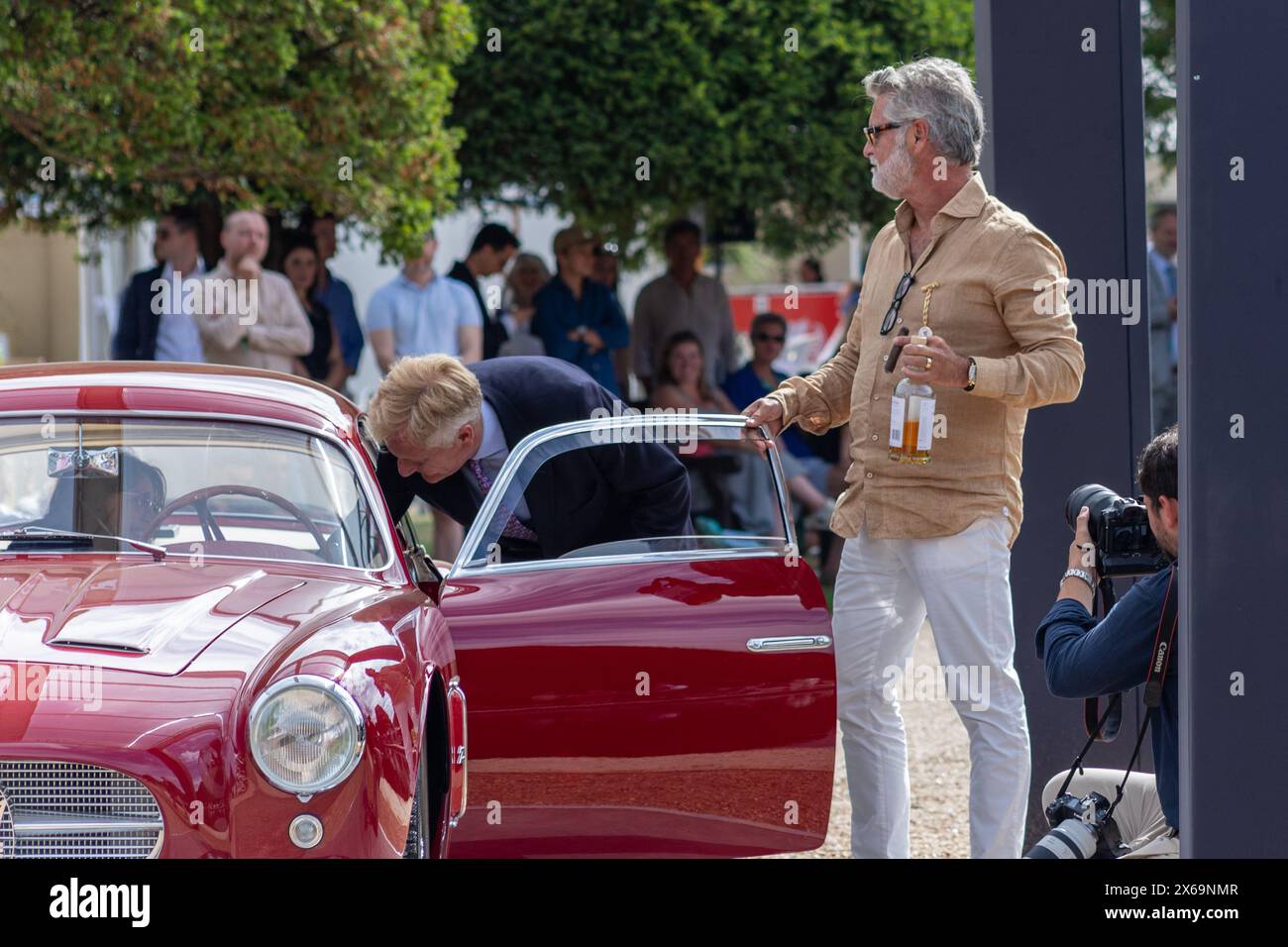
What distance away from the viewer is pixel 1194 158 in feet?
10.9

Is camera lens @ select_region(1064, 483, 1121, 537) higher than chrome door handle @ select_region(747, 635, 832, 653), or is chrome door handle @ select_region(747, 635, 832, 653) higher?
camera lens @ select_region(1064, 483, 1121, 537)

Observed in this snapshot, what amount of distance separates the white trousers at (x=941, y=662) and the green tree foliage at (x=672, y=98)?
6.73 meters

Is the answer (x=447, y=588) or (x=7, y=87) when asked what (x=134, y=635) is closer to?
(x=447, y=588)

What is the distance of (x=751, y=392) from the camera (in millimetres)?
11516

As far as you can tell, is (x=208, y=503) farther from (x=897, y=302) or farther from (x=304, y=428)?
(x=897, y=302)

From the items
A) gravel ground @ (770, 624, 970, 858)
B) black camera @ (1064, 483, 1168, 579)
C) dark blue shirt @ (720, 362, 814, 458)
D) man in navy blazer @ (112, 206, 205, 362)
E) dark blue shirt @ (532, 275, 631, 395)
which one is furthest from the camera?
dark blue shirt @ (720, 362, 814, 458)

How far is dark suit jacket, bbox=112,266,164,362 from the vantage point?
8.91 m

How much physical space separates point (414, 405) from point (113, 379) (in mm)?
829

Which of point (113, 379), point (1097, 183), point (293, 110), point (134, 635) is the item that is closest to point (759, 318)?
point (293, 110)

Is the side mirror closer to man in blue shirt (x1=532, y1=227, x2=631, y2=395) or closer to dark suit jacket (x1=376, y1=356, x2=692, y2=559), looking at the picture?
dark suit jacket (x1=376, y1=356, x2=692, y2=559)

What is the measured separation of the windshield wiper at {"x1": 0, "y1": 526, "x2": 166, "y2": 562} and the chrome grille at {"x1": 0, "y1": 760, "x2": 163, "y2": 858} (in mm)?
1015

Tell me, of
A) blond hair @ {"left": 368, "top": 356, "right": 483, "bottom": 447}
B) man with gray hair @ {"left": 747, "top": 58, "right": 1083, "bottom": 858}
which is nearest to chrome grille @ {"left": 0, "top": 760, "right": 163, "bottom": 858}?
blond hair @ {"left": 368, "top": 356, "right": 483, "bottom": 447}

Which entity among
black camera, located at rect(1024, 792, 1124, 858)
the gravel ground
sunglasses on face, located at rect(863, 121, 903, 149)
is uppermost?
sunglasses on face, located at rect(863, 121, 903, 149)

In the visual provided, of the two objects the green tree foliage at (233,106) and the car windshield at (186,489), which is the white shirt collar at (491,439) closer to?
the car windshield at (186,489)
